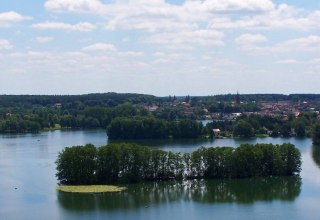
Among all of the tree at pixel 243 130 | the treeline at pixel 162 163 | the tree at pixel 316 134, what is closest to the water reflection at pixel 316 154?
the tree at pixel 316 134

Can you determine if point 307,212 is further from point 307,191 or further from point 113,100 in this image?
point 113,100

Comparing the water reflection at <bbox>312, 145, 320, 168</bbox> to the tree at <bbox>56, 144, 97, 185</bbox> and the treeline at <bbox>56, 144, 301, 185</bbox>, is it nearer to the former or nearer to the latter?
the treeline at <bbox>56, 144, 301, 185</bbox>

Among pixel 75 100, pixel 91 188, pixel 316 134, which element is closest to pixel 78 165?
pixel 91 188

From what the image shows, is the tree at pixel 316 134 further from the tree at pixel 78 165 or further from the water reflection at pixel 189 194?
the tree at pixel 78 165

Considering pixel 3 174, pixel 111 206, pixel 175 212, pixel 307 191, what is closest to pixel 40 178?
pixel 3 174

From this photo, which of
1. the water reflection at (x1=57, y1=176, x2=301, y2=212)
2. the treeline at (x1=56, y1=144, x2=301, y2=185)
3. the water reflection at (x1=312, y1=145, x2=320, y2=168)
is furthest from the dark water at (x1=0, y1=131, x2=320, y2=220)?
the water reflection at (x1=312, y1=145, x2=320, y2=168)
